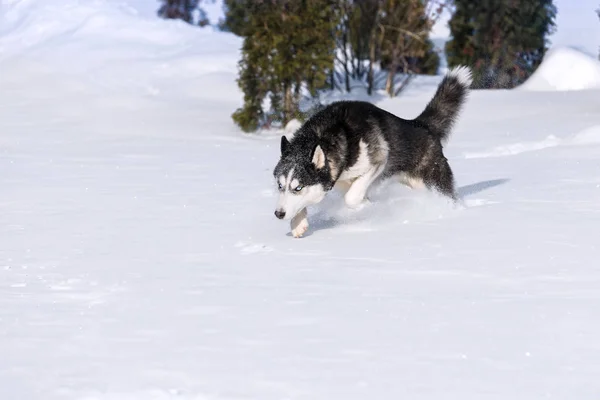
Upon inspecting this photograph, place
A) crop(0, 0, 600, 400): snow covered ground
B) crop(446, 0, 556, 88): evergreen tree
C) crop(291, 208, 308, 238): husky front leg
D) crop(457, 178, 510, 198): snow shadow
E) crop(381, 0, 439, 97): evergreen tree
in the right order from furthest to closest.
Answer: crop(446, 0, 556, 88): evergreen tree < crop(381, 0, 439, 97): evergreen tree < crop(457, 178, 510, 198): snow shadow < crop(291, 208, 308, 238): husky front leg < crop(0, 0, 600, 400): snow covered ground

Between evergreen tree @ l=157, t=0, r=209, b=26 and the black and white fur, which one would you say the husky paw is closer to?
the black and white fur

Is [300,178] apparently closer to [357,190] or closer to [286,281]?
[357,190]

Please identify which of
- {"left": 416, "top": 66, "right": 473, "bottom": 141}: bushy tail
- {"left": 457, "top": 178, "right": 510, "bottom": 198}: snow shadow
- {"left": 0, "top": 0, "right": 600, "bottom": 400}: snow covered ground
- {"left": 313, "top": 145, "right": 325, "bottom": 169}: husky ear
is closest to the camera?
{"left": 0, "top": 0, "right": 600, "bottom": 400}: snow covered ground

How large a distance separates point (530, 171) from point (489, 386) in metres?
7.42

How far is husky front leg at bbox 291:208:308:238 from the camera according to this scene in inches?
298

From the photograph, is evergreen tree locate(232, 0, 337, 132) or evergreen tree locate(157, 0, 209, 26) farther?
evergreen tree locate(157, 0, 209, 26)

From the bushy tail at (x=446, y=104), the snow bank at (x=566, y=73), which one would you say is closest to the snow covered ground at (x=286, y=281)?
the bushy tail at (x=446, y=104)

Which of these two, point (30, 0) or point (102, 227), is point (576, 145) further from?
point (30, 0)

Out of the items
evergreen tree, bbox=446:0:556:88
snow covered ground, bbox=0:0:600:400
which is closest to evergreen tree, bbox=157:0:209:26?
evergreen tree, bbox=446:0:556:88

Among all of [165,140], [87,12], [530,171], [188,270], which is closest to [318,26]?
[165,140]

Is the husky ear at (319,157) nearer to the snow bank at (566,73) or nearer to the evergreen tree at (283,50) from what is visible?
the evergreen tree at (283,50)

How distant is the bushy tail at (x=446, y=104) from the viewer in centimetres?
902

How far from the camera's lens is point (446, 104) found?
9.05 m

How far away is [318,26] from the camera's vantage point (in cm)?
1681
